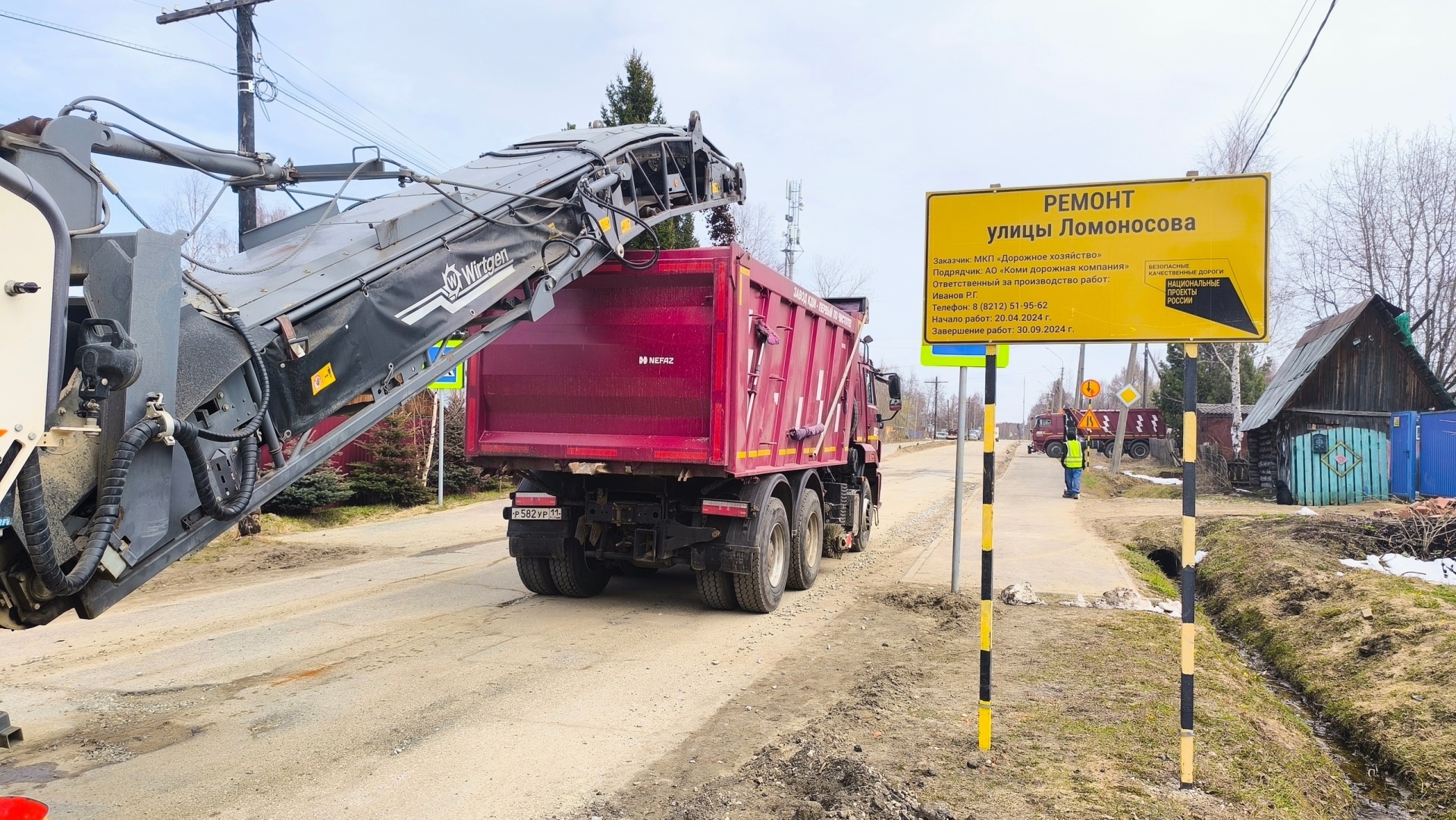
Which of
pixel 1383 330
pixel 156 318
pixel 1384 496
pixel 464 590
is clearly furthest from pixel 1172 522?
pixel 156 318

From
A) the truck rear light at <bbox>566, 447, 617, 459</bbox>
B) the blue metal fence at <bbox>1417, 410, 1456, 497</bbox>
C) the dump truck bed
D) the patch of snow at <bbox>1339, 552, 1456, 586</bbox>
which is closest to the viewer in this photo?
the dump truck bed

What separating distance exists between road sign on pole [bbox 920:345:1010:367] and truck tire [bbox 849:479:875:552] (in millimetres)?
3092

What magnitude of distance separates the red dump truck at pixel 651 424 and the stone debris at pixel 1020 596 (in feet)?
7.18

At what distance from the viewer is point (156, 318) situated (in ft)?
11.8

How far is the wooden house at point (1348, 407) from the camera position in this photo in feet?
62.0

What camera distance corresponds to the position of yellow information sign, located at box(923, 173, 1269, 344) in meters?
4.59

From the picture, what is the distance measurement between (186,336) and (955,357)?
7.35 meters

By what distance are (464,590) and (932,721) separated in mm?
5498

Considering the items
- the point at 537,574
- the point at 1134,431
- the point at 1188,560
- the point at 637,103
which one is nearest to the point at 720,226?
the point at 637,103

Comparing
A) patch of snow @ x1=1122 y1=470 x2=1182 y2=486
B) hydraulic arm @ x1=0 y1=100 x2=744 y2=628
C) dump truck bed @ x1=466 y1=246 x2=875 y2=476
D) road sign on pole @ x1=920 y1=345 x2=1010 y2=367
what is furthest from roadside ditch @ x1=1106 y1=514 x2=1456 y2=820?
patch of snow @ x1=1122 y1=470 x2=1182 y2=486

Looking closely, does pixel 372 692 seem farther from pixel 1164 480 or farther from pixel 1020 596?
pixel 1164 480

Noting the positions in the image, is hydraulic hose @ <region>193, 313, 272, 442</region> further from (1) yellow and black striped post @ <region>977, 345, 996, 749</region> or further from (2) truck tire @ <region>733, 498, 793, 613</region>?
(2) truck tire @ <region>733, 498, 793, 613</region>

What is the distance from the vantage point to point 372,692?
5805 mm

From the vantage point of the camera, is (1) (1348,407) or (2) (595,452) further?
(1) (1348,407)
